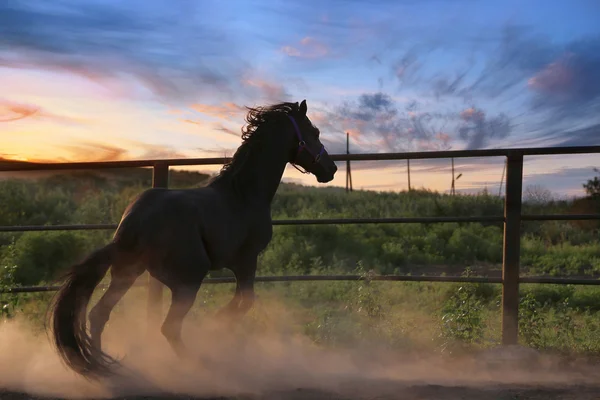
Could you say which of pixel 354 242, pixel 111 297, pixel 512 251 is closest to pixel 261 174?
pixel 111 297

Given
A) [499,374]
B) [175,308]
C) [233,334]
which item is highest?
[175,308]

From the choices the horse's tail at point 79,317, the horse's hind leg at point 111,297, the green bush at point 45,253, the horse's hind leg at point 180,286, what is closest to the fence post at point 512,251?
the horse's hind leg at point 180,286

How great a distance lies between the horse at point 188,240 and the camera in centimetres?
370

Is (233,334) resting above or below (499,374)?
above

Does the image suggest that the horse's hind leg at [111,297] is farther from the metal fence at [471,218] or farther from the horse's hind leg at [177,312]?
the metal fence at [471,218]

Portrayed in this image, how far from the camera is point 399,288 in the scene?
874 cm

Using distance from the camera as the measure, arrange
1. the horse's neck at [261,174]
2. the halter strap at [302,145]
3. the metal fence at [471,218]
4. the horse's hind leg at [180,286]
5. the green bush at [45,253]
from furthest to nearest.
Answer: the green bush at [45,253], the metal fence at [471,218], the halter strap at [302,145], the horse's neck at [261,174], the horse's hind leg at [180,286]

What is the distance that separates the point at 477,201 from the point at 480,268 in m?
8.23

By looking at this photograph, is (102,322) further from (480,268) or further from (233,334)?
(480,268)

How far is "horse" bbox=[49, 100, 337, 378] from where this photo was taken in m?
3.70

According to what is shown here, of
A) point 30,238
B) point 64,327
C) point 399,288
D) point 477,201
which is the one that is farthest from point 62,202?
point 64,327

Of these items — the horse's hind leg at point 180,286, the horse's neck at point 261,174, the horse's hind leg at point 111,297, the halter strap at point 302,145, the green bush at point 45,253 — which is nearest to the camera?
the horse's hind leg at point 180,286

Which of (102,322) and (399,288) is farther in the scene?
(399,288)

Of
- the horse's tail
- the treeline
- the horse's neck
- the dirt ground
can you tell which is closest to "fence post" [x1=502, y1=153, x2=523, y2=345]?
the dirt ground
